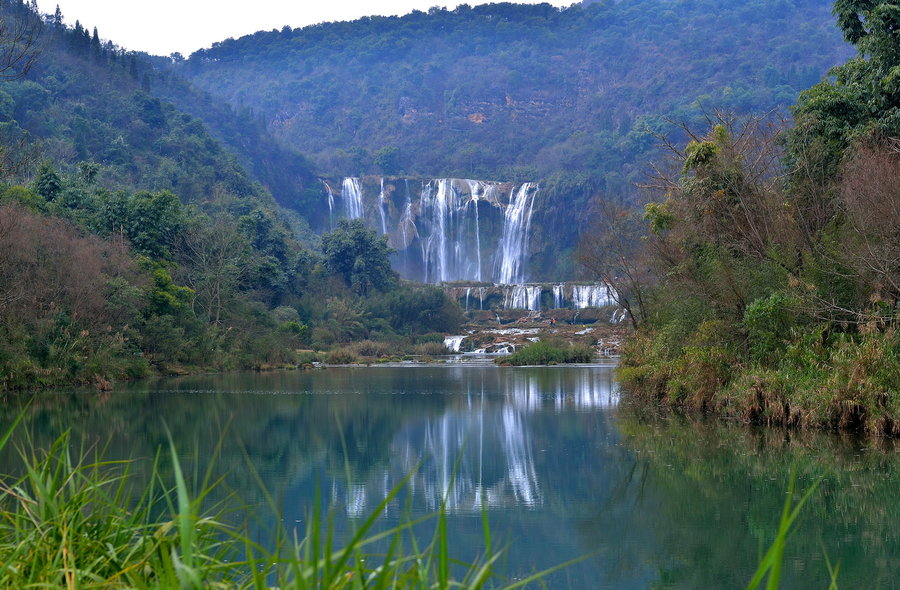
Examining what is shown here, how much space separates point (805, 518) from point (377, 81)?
15205 cm

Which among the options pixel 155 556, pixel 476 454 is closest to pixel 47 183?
Result: pixel 476 454

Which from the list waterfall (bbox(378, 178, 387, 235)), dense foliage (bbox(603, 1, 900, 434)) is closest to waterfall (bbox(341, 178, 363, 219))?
waterfall (bbox(378, 178, 387, 235))

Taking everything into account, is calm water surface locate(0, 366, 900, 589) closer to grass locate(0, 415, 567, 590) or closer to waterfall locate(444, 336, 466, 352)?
grass locate(0, 415, 567, 590)

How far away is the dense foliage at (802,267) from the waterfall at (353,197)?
73.9m

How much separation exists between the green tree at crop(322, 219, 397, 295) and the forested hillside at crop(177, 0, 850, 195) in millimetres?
38039

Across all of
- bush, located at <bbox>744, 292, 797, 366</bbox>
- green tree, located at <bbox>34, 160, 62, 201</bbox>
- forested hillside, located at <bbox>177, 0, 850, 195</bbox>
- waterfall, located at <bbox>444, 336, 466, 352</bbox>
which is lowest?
waterfall, located at <bbox>444, 336, 466, 352</bbox>

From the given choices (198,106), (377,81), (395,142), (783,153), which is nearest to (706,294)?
(783,153)

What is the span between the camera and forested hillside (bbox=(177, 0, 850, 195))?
117 metres

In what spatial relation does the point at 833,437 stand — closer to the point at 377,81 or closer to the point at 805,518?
the point at 805,518

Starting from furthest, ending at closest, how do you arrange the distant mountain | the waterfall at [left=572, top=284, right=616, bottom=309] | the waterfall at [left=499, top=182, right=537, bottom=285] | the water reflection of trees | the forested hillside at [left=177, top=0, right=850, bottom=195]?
the forested hillside at [left=177, top=0, right=850, bottom=195]
the waterfall at [left=499, top=182, right=537, bottom=285]
the distant mountain
the waterfall at [left=572, top=284, right=616, bottom=309]
the water reflection of trees

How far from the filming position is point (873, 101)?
57.6 ft

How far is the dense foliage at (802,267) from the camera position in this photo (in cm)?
1488

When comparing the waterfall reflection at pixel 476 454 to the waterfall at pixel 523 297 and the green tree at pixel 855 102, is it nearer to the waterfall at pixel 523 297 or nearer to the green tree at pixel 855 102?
the green tree at pixel 855 102

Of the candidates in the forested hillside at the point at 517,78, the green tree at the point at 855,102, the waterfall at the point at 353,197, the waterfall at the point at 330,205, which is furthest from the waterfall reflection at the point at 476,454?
the forested hillside at the point at 517,78
